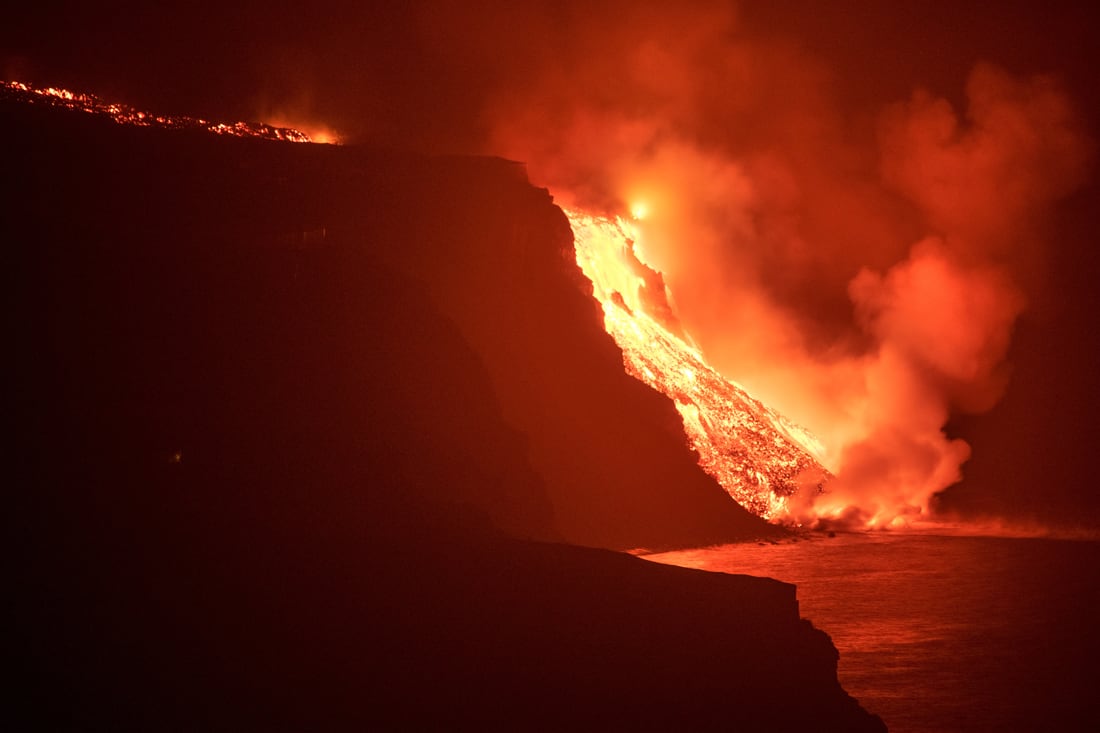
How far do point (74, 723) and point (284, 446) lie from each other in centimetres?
1047

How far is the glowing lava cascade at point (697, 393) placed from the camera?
189 feet

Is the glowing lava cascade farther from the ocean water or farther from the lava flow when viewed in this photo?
the lava flow

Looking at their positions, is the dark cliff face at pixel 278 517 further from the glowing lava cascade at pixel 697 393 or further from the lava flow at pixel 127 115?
the glowing lava cascade at pixel 697 393

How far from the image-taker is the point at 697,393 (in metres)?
60.6

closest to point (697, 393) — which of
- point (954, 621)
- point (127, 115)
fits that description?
point (954, 621)

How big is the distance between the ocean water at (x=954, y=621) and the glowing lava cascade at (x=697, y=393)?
607 cm

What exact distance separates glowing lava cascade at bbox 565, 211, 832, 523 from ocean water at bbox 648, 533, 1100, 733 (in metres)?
6.07

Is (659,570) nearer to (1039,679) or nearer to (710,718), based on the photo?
(710,718)

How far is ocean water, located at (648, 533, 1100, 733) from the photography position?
26766 mm

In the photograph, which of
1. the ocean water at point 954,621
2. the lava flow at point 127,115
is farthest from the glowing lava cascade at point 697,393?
the lava flow at point 127,115

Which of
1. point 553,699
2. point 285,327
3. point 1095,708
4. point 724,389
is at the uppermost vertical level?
point 724,389

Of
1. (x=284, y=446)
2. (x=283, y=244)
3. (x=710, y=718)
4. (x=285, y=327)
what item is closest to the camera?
(x=710, y=718)

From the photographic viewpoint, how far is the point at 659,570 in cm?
2647

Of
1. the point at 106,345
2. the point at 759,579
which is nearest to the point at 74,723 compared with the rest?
the point at 106,345
